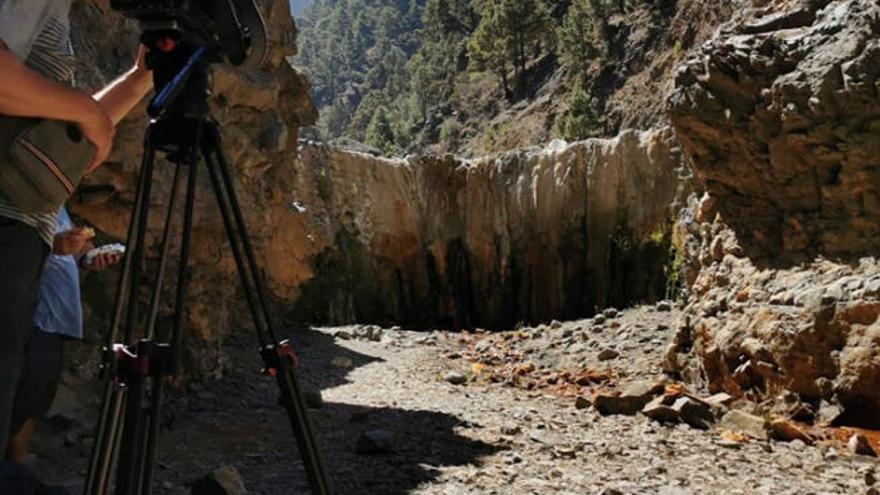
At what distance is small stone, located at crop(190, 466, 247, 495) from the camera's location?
3523 mm

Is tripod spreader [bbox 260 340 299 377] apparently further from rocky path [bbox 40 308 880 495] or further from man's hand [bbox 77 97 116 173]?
rocky path [bbox 40 308 880 495]

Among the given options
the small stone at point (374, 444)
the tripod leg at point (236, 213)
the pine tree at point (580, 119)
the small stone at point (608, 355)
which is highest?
the pine tree at point (580, 119)

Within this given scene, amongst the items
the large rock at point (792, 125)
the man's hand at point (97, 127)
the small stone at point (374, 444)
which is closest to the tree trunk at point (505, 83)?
the large rock at point (792, 125)

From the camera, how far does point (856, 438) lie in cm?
493

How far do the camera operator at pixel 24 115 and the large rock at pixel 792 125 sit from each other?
5.79 meters

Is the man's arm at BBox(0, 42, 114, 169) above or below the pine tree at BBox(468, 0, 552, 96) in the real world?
below

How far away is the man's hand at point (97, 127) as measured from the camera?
1.53 meters

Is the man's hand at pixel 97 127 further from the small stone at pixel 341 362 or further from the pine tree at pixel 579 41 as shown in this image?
the pine tree at pixel 579 41

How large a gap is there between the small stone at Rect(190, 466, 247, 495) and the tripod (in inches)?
77.3

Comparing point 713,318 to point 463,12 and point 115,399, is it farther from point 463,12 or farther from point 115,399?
point 463,12

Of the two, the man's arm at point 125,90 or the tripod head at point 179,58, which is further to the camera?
the man's arm at point 125,90

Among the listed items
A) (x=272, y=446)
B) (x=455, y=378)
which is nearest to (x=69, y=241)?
(x=272, y=446)

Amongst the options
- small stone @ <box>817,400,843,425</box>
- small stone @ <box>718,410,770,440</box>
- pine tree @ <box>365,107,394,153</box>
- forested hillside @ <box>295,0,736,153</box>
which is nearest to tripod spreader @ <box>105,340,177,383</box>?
small stone @ <box>718,410,770,440</box>

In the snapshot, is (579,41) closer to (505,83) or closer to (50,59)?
(505,83)
